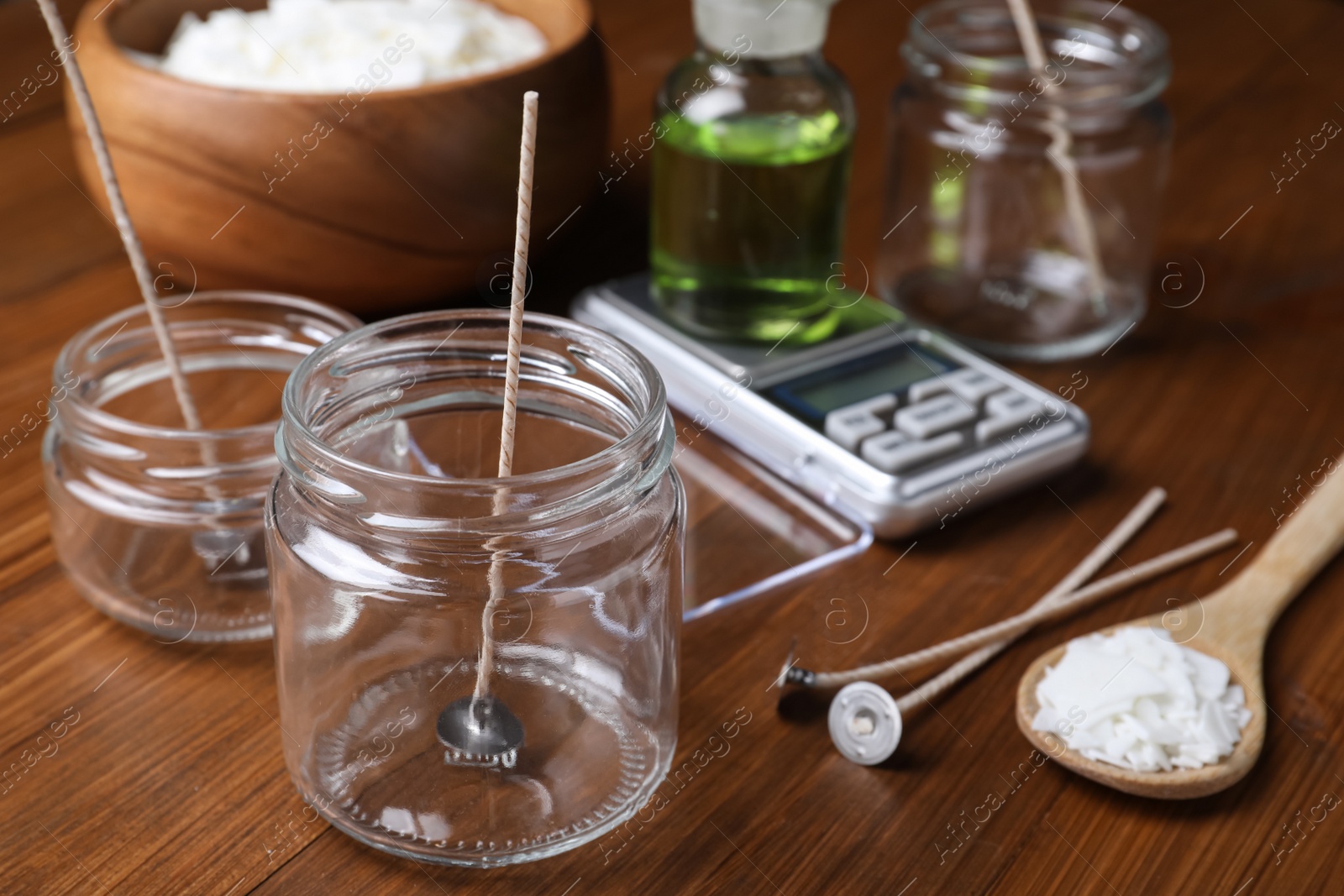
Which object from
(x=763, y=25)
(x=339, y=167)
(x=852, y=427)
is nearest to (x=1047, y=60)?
(x=763, y=25)

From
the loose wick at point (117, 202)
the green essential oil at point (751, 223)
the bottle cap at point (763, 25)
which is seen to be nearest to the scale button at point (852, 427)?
the green essential oil at point (751, 223)

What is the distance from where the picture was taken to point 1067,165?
0.89 m

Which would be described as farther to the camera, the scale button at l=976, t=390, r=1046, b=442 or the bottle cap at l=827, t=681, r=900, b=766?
the scale button at l=976, t=390, r=1046, b=442

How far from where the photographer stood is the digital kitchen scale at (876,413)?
72cm

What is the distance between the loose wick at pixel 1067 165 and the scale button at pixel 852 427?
251 millimetres

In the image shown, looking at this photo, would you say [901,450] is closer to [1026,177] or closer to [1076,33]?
[1026,177]

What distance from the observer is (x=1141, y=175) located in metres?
0.90

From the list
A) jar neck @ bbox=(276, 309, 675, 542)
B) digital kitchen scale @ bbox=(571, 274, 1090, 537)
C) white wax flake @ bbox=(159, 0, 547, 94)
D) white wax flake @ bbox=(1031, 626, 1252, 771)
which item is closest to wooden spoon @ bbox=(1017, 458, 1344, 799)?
white wax flake @ bbox=(1031, 626, 1252, 771)

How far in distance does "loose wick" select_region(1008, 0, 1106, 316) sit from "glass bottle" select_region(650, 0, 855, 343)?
0.41 ft

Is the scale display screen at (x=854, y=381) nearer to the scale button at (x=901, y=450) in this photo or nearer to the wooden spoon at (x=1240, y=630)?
the scale button at (x=901, y=450)

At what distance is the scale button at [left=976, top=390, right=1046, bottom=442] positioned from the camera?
2.45 feet

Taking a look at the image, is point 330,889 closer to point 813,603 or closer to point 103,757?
point 103,757

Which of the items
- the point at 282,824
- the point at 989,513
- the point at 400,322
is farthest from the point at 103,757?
the point at 989,513

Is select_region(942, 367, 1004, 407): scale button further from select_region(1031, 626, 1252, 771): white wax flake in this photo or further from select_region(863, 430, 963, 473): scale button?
select_region(1031, 626, 1252, 771): white wax flake
